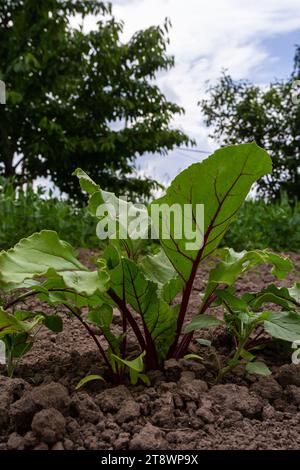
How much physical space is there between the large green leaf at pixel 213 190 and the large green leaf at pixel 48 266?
0.22m

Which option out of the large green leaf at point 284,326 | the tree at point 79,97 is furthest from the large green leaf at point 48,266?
the tree at point 79,97

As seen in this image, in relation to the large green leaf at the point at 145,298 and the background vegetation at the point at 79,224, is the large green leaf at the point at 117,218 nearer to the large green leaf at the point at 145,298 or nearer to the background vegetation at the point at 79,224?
the large green leaf at the point at 145,298

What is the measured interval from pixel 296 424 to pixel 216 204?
57 cm

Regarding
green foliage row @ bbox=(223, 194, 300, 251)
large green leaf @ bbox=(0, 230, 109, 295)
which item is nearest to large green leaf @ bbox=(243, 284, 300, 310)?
large green leaf @ bbox=(0, 230, 109, 295)

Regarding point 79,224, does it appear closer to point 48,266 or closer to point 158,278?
point 158,278

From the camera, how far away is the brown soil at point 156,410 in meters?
1.26

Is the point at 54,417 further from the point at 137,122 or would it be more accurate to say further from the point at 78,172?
the point at 137,122

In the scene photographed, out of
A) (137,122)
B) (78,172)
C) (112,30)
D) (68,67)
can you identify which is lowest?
(78,172)

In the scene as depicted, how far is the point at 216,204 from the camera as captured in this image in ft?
4.91

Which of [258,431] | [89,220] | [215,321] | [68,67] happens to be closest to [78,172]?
[215,321]

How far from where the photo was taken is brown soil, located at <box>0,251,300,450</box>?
1260mm

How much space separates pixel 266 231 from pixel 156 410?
12.7ft

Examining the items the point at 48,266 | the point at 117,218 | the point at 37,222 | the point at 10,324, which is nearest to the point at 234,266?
the point at 117,218

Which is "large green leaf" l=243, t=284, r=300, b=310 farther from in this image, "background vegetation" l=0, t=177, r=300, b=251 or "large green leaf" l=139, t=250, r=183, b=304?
"background vegetation" l=0, t=177, r=300, b=251
